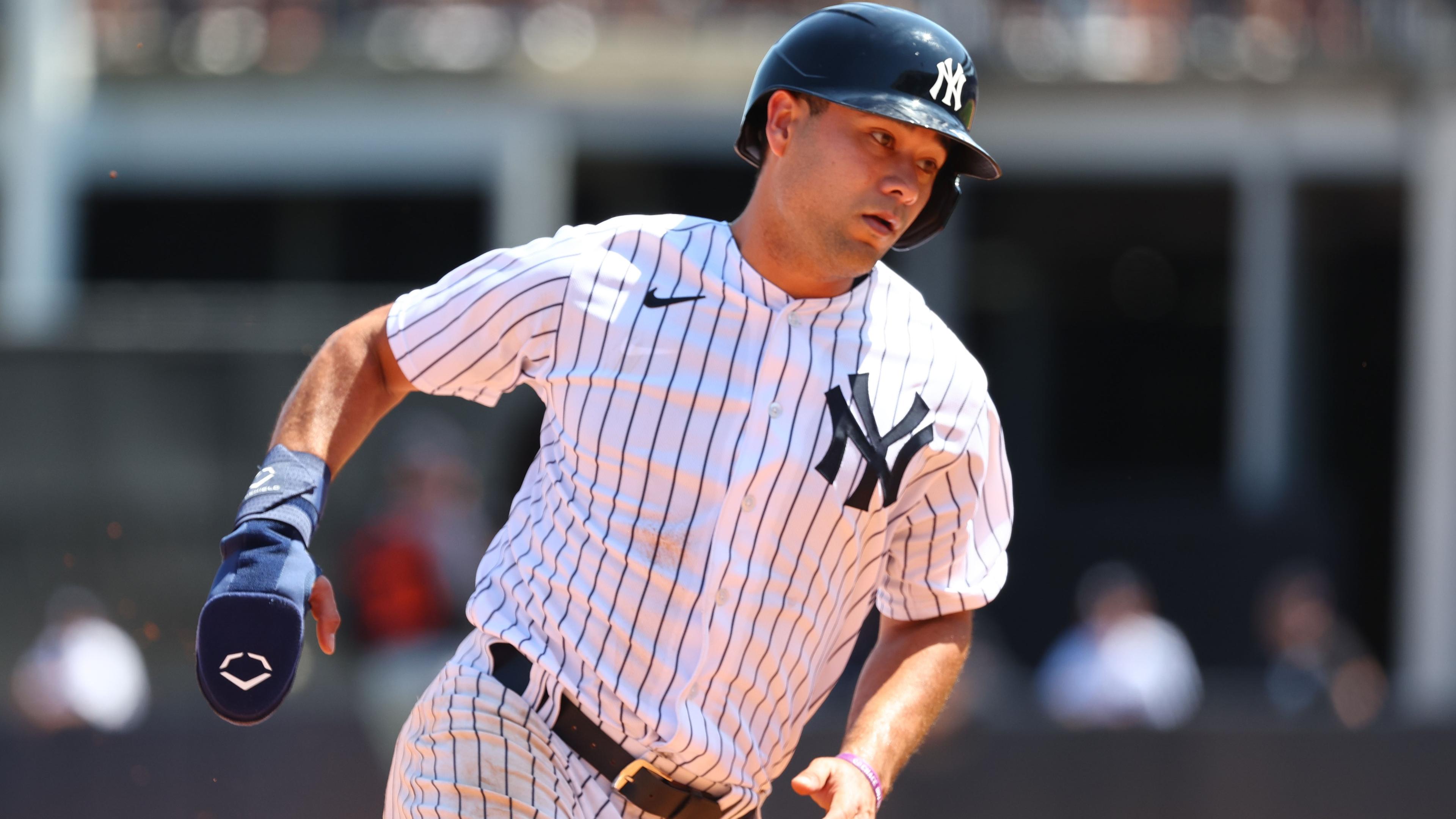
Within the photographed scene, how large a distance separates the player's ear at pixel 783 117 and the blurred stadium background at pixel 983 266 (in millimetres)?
6298

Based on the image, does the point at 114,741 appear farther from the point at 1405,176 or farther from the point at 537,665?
the point at 1405,176

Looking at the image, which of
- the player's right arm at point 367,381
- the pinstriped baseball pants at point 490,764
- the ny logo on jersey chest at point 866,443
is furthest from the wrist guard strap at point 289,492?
the ny logo on jersey chest at point 866,443

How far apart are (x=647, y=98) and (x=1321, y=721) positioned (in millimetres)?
8111

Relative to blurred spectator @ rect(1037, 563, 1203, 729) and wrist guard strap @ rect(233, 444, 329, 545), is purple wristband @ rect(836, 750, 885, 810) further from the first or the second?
blurred spectator @ rect(1037, 563, 1203, 729)

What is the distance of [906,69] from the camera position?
9.48ft

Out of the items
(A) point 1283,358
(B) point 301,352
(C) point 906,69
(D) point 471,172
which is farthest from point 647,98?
(C) point 906,69

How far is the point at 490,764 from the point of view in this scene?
109 inches

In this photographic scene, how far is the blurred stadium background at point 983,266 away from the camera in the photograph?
9.70 metres

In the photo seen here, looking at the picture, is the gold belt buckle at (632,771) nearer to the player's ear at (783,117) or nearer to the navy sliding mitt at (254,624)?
the navy sliding mitt at (254,624)

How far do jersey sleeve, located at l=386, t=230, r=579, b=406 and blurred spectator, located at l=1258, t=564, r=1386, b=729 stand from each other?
8.02 metres

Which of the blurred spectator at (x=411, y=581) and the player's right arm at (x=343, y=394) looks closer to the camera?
the player's right arm at (x=343, y=394)

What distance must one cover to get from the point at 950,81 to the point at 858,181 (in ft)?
0.83

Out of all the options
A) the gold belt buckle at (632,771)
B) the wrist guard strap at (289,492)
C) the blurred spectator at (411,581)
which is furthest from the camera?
the blurred spectator at (411,581)

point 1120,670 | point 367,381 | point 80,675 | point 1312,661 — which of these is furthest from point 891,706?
point 1312,661
